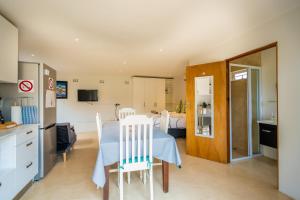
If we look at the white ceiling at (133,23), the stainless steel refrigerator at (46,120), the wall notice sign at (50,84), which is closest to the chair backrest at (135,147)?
the white ceiling at (133,23)

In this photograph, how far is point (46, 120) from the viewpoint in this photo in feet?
8.90

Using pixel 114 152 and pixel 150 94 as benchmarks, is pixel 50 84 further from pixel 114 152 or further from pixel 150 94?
pixel 150 94

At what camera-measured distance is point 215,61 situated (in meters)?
3.51

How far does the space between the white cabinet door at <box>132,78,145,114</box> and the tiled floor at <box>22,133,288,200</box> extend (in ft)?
13.4

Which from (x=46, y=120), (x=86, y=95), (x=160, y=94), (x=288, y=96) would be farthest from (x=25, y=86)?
(x=160, y=94)

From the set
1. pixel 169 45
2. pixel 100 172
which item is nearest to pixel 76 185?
pixel 100 172

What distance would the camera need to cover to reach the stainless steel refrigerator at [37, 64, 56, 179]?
259cm

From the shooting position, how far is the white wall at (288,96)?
6.75 ft

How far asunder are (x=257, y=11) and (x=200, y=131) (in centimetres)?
242

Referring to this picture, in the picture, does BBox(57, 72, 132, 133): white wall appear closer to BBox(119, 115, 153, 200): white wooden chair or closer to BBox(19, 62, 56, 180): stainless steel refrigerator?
BBox(19, 62, 56, 180): stainless steel refrigerator

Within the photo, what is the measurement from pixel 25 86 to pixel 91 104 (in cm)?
459

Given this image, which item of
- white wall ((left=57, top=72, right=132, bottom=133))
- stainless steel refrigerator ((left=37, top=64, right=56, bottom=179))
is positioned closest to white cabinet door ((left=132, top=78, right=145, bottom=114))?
white wall ((left=57, top=72, right=132, bottom=133))

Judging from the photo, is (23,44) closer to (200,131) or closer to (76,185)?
(76,185)

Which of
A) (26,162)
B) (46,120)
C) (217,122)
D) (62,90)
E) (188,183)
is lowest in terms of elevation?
(188,183)
